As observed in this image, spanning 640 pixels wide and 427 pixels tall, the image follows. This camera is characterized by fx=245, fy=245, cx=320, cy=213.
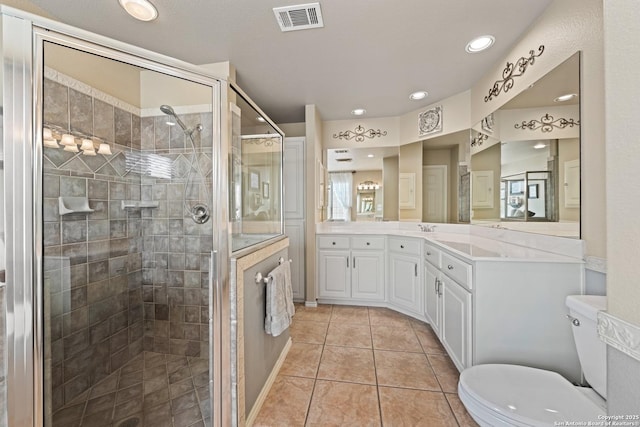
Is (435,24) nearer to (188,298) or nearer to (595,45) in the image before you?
(595,45)

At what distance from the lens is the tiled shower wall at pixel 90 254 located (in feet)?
3.49

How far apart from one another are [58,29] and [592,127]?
7.81 ft

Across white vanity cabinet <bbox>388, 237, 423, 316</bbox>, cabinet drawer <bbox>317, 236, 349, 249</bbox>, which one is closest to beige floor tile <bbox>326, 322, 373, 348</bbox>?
white vanity cabinet <bbox>388, 237, 423, 316</bbox>

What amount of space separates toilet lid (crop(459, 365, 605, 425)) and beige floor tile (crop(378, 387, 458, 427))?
40 cm

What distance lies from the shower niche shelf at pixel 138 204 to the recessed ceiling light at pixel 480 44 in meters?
2.61

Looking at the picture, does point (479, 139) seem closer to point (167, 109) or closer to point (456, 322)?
point (456, 322)

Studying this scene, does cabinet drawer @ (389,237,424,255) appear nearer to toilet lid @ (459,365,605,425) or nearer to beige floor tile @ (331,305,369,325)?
beige floor tile @ (331,305,369,325)

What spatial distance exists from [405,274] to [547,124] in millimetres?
1717

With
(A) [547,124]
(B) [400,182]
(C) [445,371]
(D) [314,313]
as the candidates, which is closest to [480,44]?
(A) [547,124]

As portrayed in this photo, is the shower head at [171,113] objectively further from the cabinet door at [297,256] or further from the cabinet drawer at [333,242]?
the cabinet drawer at [333,242]

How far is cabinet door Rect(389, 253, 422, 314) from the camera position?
2523 mm

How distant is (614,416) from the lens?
0.60 meters

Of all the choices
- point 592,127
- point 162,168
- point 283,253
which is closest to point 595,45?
point 592,127

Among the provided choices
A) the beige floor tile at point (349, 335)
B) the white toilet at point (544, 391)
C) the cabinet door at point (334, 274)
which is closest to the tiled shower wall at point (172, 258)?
the beige floor tile at point (349, 335)
